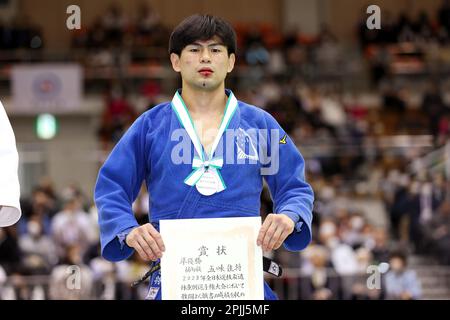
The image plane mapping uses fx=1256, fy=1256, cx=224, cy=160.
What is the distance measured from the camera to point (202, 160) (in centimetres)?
570

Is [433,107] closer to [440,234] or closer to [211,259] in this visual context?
[440,234]

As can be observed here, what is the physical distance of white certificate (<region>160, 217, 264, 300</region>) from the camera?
5273mm

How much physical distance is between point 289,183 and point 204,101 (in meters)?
0.55

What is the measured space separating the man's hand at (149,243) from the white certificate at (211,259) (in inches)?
1.6

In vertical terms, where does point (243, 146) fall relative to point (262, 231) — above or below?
above

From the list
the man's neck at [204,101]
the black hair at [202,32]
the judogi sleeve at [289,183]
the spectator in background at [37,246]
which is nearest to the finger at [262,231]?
the judogi sleeve at [289,183]

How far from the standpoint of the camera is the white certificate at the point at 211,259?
5.27 metres

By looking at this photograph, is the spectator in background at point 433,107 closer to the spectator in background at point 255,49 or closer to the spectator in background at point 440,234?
the spectator in background at point 255,49

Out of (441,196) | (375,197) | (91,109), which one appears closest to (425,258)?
(441,196)

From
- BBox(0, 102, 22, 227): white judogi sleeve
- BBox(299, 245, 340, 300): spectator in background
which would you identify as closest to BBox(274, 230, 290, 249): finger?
BBox(0, 102, 22, 227): white judogi sleeve

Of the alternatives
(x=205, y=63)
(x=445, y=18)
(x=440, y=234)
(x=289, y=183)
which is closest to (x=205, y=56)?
(x=205, y=63)

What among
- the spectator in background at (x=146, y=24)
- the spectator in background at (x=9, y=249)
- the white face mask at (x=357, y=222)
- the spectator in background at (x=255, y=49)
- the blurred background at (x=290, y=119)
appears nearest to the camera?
the blurred background at (x=290, y=119)

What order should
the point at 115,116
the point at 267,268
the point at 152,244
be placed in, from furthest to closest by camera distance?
the point at 115,116 → the point at 267,268 → the point at 152,244
